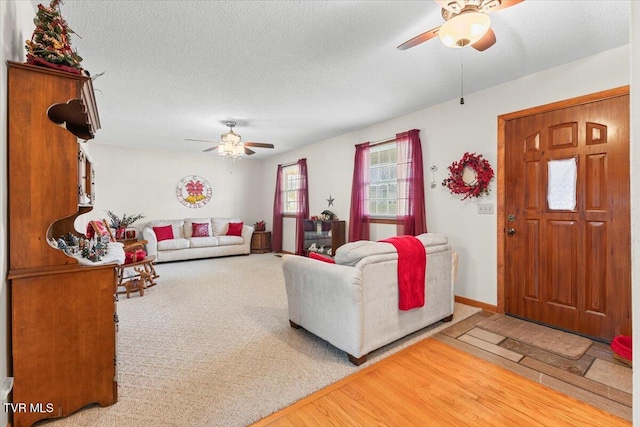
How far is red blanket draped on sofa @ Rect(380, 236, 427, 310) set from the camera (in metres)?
2.43

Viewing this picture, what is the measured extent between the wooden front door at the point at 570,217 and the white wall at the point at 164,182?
19.9ft

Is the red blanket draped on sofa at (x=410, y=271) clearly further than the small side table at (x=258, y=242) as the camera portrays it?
No

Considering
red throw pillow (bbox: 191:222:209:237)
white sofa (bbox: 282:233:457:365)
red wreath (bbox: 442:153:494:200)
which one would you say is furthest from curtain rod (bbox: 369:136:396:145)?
red throw pillow (bbox: 191:222:209:237)

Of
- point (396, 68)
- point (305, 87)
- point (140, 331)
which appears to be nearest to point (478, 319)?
point (396, 68)

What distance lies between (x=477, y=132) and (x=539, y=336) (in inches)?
84.3

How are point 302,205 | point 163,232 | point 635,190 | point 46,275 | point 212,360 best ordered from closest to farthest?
point 635,190, point 46,275, point 212,360, point 163,232, point 302,205

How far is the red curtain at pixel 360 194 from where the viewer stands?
486cm

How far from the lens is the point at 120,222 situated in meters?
5.91

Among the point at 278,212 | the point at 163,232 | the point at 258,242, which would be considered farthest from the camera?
the point at 258,242

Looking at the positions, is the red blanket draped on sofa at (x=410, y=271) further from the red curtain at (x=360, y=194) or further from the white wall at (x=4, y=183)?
the white wall at (x=4, y=183)

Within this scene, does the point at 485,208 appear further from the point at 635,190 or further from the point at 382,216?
the point at 635,190

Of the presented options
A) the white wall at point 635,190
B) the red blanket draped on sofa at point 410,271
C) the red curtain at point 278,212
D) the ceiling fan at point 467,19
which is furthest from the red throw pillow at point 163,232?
the white wall at point 635,190

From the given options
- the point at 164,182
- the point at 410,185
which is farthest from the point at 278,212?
the point at 410,185

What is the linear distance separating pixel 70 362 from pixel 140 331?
3.97 feet
